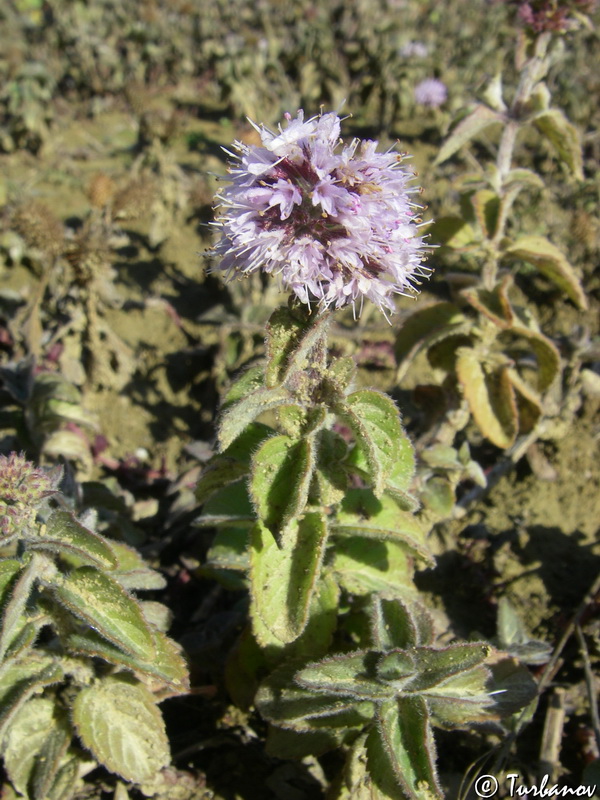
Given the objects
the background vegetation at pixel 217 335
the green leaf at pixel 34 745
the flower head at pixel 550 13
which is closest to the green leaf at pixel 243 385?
the background vegetation at pixel 217 335

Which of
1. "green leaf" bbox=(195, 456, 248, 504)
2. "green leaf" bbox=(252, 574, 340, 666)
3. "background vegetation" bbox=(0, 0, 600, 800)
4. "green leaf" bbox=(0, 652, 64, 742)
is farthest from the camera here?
"background vegetation" bbox=(0, 0, 600, 800)

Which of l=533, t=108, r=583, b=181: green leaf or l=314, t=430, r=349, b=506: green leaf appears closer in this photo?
l=314, t=430, r=349, b=506: green leaf

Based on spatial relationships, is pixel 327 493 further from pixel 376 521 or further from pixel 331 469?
pixel 376 521

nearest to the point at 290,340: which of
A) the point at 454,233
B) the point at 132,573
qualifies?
the point at 132,573

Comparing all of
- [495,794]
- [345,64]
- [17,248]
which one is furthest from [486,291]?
[345,64]

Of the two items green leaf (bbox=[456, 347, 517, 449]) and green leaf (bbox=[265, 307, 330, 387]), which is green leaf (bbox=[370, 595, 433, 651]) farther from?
green leaf (bbox=[456, 347, 517, 449])

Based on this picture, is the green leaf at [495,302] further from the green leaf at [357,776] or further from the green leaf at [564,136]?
the green leaf at [357,776]

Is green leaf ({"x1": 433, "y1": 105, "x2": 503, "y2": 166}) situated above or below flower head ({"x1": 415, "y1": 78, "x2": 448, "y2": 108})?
below

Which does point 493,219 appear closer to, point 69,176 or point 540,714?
point 540,714

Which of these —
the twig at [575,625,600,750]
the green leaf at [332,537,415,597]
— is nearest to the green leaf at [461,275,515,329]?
the green leaf at [332,537,415,597]
